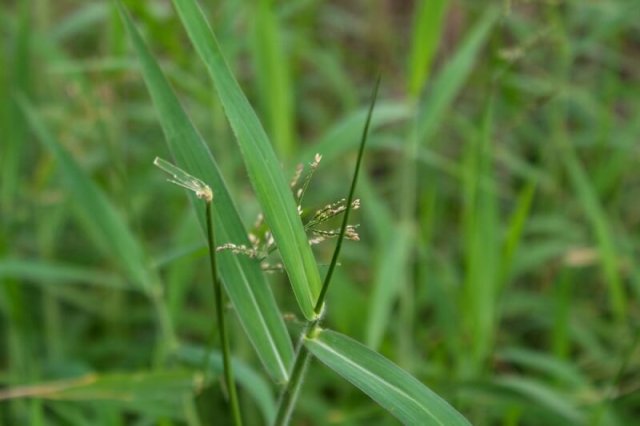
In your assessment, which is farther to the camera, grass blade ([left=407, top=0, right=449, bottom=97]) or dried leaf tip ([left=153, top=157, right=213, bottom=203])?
grass blade ([left=407, top=0, right=449, bottom=97])

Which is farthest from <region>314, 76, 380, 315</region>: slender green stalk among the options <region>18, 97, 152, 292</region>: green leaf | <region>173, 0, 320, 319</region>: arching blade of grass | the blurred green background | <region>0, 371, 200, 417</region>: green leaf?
<region>18, 97, 152, 292</region>: green leaf

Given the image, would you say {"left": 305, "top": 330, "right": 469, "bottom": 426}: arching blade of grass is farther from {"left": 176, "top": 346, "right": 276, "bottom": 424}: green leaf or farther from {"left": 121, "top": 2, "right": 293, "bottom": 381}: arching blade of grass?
{"left": 176, "top": 346, "right": 276, "bottom": 424}: green leaf

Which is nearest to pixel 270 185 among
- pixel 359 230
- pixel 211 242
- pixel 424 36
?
pixel 211 242

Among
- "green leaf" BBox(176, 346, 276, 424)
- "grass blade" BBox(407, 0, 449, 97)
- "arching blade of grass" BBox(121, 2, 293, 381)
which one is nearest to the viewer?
"arching blade of grass" BBox(121, 2, 293, 381)

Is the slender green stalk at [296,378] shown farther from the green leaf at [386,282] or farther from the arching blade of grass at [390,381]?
the green leaf at [386,282]

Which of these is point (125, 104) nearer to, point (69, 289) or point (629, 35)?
point (69, 289)
